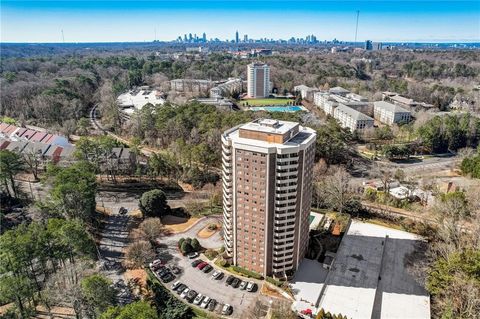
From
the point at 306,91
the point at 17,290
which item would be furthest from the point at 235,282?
the point at 306,91

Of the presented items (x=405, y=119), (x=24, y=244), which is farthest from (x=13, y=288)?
(x=405, y=119)

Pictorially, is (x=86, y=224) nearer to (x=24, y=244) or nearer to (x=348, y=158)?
(x=24, y=244)

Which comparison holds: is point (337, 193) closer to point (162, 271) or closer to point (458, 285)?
point (458, 285)

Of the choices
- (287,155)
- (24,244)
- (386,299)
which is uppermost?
(287,155)

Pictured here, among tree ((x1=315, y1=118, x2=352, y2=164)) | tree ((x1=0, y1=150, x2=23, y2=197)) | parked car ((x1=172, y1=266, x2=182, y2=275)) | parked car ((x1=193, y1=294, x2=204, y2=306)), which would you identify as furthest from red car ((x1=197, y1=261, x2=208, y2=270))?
tree ((x1=315, y1=118, x2=352, y2=164))

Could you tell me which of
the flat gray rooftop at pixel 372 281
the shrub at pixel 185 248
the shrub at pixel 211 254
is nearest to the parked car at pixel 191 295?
the shrub at pixel 211 254

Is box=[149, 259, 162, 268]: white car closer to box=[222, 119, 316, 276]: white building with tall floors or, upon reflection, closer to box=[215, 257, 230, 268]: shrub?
box=[215, 257, 230, 268]: shrub

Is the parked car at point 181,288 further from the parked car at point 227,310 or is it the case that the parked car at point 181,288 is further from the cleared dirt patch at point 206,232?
the cleared dirt patch at point 206,232
